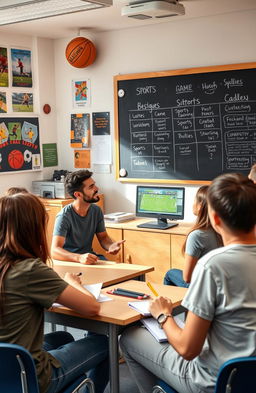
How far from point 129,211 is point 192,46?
1851 millimetres

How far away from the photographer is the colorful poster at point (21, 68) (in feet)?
20.4

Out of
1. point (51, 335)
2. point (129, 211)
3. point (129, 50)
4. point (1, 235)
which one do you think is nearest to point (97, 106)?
point (129, 50)

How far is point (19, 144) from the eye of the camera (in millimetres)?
6309

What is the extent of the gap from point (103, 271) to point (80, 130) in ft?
10.5

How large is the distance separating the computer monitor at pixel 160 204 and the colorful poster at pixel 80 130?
112 cm

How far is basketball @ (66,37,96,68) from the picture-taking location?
6070 millimetres

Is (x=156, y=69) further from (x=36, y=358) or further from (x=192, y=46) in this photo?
(x=36, y=358)

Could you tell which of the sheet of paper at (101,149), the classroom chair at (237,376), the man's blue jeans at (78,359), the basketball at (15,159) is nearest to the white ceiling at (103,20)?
the sheet of paper at (101,149)

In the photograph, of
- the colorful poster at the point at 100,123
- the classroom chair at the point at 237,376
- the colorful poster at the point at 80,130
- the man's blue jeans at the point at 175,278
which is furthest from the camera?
the colorful poster at the point at 80,130

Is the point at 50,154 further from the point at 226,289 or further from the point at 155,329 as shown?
the point at 226,289

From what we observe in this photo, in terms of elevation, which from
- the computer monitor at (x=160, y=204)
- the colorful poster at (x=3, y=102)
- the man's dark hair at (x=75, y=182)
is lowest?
the computer monitor at (x=160, y=204)

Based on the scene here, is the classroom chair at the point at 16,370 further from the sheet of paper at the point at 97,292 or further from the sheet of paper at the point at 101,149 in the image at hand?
the sheet of paper at the point at 101,149

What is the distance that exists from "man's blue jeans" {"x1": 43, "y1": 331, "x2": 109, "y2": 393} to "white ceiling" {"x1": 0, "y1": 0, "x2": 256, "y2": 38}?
299 cm

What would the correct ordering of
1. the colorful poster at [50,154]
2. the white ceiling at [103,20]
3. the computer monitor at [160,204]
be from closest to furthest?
the white ceiling at [103,20] → the computer monitor at [160,204] → the colorful poster at [50,154]
